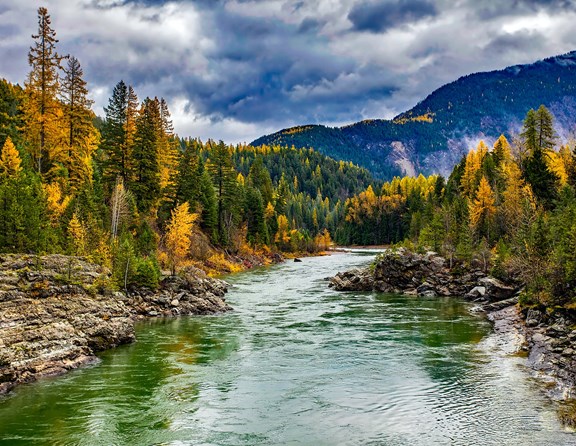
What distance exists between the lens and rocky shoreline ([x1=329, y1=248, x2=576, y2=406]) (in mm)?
24797

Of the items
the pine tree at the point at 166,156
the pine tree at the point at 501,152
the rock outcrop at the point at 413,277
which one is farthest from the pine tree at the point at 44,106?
the pine tree at the point at 501,152

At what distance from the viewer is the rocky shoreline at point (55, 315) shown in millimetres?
23875

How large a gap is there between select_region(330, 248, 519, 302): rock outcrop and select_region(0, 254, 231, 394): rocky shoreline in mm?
28071

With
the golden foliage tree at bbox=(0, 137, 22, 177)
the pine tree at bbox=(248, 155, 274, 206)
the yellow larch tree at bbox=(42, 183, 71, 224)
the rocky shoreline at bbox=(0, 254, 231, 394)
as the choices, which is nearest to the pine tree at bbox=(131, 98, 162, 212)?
the yellow larch tree at bbox=(42, 183, 71, 224)

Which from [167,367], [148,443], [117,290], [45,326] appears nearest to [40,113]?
[117,290]

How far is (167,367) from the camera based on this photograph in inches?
1048

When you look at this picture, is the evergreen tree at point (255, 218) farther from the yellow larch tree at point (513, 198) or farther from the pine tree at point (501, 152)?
the pine tree at point (501, 152)

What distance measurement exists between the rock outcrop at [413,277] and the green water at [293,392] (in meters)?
18.3

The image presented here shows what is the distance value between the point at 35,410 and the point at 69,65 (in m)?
46.8

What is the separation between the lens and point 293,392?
22734 millimetres

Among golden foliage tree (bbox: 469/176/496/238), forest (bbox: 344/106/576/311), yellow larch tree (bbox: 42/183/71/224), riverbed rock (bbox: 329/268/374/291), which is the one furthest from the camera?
golden foliage tree (bbox: 469/176/496/238)

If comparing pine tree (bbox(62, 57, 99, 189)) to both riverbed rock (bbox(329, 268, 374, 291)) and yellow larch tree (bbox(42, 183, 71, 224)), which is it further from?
riverbed rock (bbox(329, 268, 374, 291))

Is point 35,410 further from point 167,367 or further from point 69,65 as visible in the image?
point 69,65

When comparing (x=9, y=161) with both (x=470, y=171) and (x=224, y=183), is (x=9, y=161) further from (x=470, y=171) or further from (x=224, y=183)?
(x=470, y=171)
